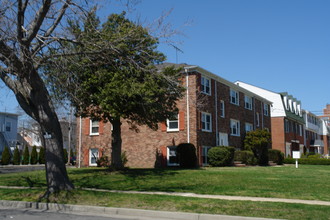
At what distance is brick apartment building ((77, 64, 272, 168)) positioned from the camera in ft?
86.1

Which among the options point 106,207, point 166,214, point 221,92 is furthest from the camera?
point 221,92

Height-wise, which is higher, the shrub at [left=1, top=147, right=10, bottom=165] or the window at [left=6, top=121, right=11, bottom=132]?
the window at [left=6, top=121, right=11, bottom=132]

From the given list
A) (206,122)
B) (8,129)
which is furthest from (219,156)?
(8,129)

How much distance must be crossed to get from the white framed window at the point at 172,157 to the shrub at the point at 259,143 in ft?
28.4

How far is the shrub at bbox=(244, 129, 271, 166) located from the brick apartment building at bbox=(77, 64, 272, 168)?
42.2 inches

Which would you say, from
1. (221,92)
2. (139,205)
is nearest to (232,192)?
(139,205)

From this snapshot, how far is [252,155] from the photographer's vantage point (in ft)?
101

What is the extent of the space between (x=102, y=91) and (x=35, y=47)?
6139 mm

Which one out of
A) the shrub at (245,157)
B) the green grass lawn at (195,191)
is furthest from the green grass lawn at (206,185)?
the shrub at (245,157)

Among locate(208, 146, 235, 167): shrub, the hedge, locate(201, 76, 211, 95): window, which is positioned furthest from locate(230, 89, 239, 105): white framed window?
the hedge

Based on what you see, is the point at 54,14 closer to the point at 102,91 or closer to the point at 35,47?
the point at 35,47

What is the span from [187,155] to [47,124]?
1426 cm

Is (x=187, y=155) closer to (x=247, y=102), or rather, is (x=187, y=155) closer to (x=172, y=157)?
(x=172, y=157)

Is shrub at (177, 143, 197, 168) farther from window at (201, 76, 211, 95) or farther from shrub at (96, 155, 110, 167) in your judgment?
shrub at (96, 155, 110, 167)
